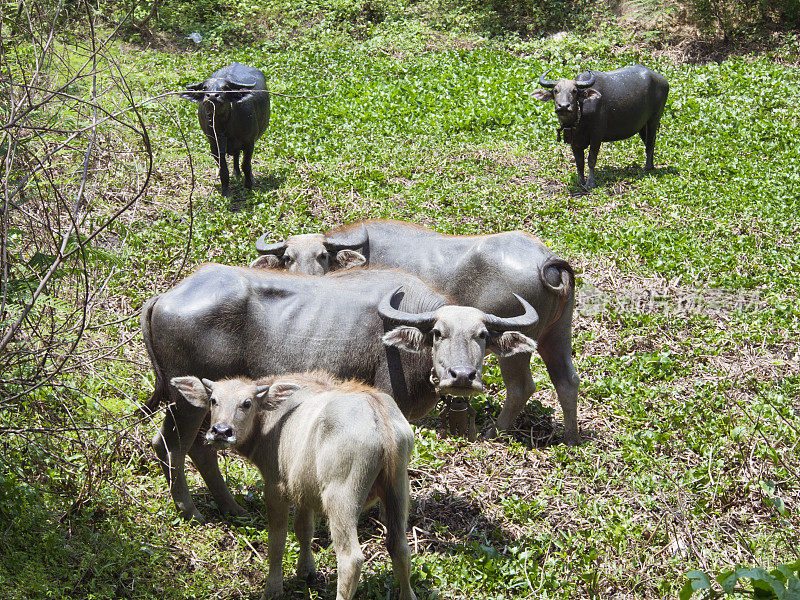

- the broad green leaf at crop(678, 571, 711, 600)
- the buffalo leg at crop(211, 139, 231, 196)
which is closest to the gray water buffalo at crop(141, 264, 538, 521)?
the broad green leaf at crop(678, 571, 711, 600)

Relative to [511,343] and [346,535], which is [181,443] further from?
[511,343]

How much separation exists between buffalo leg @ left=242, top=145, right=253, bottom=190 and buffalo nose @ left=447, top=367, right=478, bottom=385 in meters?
7.32

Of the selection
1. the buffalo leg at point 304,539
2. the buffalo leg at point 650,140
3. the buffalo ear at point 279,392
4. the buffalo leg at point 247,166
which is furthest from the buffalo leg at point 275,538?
the buffalo leg at point 650,140

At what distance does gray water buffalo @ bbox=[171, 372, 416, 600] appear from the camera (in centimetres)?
448

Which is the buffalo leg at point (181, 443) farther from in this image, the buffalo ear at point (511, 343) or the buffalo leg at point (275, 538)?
the buffalo ear at point (511, 343)

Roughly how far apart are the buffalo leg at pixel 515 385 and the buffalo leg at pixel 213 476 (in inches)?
98.5

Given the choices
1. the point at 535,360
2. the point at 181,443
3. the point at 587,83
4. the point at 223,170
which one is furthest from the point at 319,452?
the point at 587,83

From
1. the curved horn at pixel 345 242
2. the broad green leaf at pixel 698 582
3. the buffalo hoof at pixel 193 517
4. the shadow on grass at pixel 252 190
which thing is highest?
the broad green leaf at pixel 698 582

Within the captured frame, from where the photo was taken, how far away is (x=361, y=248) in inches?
299

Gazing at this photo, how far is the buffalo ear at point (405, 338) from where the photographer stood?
18.7ft

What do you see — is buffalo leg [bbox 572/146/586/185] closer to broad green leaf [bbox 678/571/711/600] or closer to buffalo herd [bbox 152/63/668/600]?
buffalo herd [bbox 152/63/668/600]

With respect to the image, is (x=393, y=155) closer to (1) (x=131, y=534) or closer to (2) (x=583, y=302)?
(2) (x=583, y=302)

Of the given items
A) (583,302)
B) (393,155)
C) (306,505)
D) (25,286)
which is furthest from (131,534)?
(393,155)

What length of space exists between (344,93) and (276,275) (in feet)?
32.7
